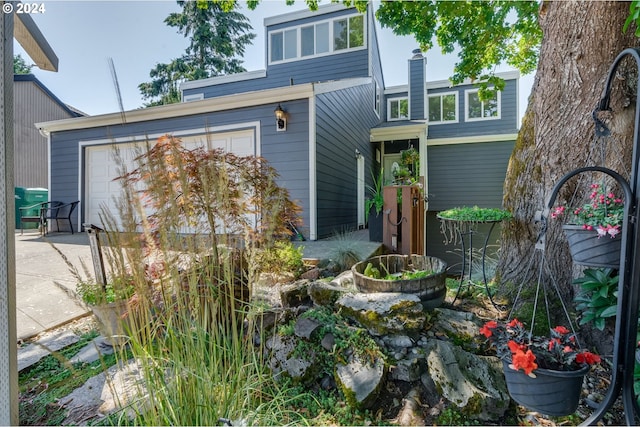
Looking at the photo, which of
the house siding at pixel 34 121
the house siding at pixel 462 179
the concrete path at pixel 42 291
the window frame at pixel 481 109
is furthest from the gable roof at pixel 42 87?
the window frame at pixel 481 109

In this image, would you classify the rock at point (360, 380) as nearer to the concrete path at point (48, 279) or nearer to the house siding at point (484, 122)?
the concrete path at point (48, 279)

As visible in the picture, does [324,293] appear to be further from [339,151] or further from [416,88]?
[416,88]

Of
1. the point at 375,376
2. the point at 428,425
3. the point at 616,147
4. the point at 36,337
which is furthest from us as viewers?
the point at 36,337

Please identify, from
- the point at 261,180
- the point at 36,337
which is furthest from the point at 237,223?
the point at 36,337

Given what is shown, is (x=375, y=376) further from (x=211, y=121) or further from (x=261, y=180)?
(x=211, y=121)

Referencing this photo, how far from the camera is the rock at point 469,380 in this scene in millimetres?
1631

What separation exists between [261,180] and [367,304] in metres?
1.53

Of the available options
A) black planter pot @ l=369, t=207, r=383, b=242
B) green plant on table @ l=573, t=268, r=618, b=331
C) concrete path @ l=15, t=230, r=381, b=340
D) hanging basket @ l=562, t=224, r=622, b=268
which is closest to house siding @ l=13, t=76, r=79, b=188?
concrete path @ l=15, t=230, r=381, b=340

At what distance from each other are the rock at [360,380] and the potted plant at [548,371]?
0.72 metres

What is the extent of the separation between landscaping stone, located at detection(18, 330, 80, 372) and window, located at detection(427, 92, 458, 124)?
11.3 metres

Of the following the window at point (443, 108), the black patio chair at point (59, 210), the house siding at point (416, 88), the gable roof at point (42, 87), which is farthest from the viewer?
the window at point (443, 108)

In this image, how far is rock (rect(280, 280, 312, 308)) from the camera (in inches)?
101

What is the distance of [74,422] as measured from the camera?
1654 mm

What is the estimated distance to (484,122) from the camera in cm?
1041
